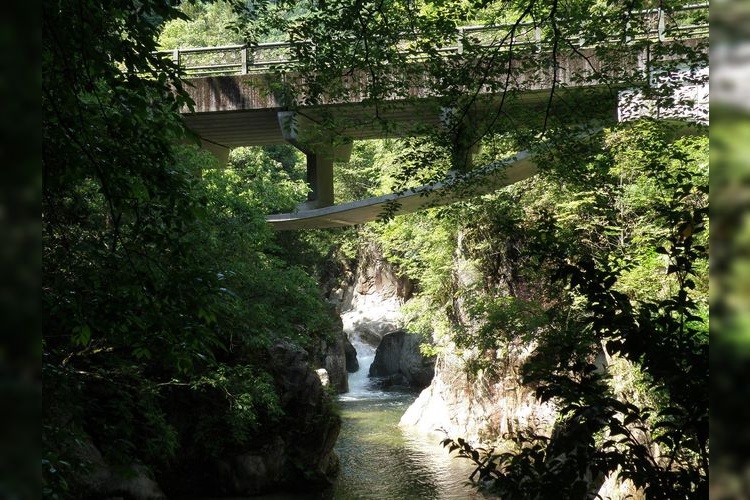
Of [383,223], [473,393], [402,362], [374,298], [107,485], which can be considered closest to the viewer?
[383,223]

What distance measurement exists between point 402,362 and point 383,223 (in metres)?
15.9

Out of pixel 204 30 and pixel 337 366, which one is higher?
pixel 204 30

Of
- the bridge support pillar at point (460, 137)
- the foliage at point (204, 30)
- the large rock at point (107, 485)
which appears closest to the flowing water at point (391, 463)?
the large rock at point (107, 485)

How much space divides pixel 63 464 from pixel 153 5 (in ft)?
6.57

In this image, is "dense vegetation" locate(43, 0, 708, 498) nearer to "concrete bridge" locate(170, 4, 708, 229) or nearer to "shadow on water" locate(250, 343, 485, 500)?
"concrete bridge" locate(170, 4, 708, 229)

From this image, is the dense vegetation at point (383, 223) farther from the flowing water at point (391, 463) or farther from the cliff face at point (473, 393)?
the flowing water at point (391, 463)

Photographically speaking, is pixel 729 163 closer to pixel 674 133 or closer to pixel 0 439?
pixel 0 439

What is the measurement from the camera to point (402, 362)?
22.5 metres

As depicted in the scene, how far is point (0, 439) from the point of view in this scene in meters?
0.33

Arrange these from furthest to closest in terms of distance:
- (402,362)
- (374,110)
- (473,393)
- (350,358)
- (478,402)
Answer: (350,358) < (402,362) < (473,393) < (478,402) < (374,110)

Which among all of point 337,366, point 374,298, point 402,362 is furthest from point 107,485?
point 374,298

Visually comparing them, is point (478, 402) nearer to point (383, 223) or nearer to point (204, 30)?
point (383, 223)

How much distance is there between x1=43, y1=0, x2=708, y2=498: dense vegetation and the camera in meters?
2.97

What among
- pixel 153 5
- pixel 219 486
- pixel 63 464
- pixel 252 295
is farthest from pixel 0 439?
pixel 219 486
